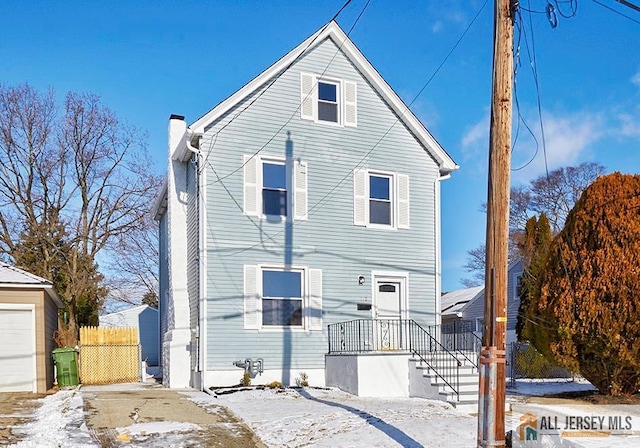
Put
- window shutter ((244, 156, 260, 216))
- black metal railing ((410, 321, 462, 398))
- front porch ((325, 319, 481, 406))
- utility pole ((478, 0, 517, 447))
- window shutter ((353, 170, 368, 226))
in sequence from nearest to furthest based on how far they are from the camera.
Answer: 1. utility pole ((478, 0, 517, 447))
2. black metal railing ((410, 321, 462, 398))
3. front porch ((325, 319, 481, 406))
4. window shutter ((244, 156, 260, 216))
5. window shutter ((353, 170, 368, 226))

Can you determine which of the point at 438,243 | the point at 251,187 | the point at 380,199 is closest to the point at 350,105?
the point at 380,199

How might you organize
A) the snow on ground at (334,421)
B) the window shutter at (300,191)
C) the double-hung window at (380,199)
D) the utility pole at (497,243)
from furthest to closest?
the double-hung window at (380,199), the window shutter at (300,191), the snow on ground at (334,421), the utility pole at (497,243)

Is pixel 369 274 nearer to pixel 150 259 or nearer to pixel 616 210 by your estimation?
pixel 616 210

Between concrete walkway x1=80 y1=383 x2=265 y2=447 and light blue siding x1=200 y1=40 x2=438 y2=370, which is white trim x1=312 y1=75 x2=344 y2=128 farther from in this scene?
concrete walkway x1=80 y1=383 x2=265 y2=447

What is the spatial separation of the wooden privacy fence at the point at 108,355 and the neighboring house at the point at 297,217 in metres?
2.67

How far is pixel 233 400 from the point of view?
1255 centimetres

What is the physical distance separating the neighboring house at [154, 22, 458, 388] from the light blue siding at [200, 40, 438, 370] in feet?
0.10

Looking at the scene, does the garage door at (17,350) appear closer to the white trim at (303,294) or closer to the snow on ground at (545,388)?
the white trim at (303,294)

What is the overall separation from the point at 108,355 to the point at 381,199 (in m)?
9.16

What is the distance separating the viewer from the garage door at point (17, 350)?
14.7 meters

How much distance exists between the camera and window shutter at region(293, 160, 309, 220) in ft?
51.9

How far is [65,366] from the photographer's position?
16625 millimetres

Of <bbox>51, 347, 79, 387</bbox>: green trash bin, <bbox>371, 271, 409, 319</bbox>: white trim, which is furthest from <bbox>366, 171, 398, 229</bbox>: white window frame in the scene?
<bbox>51, 347, 79, 387</bbox>: green trash bin

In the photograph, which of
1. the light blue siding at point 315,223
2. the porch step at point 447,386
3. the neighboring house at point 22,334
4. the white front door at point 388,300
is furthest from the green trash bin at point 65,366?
the porch step at point 447,386
